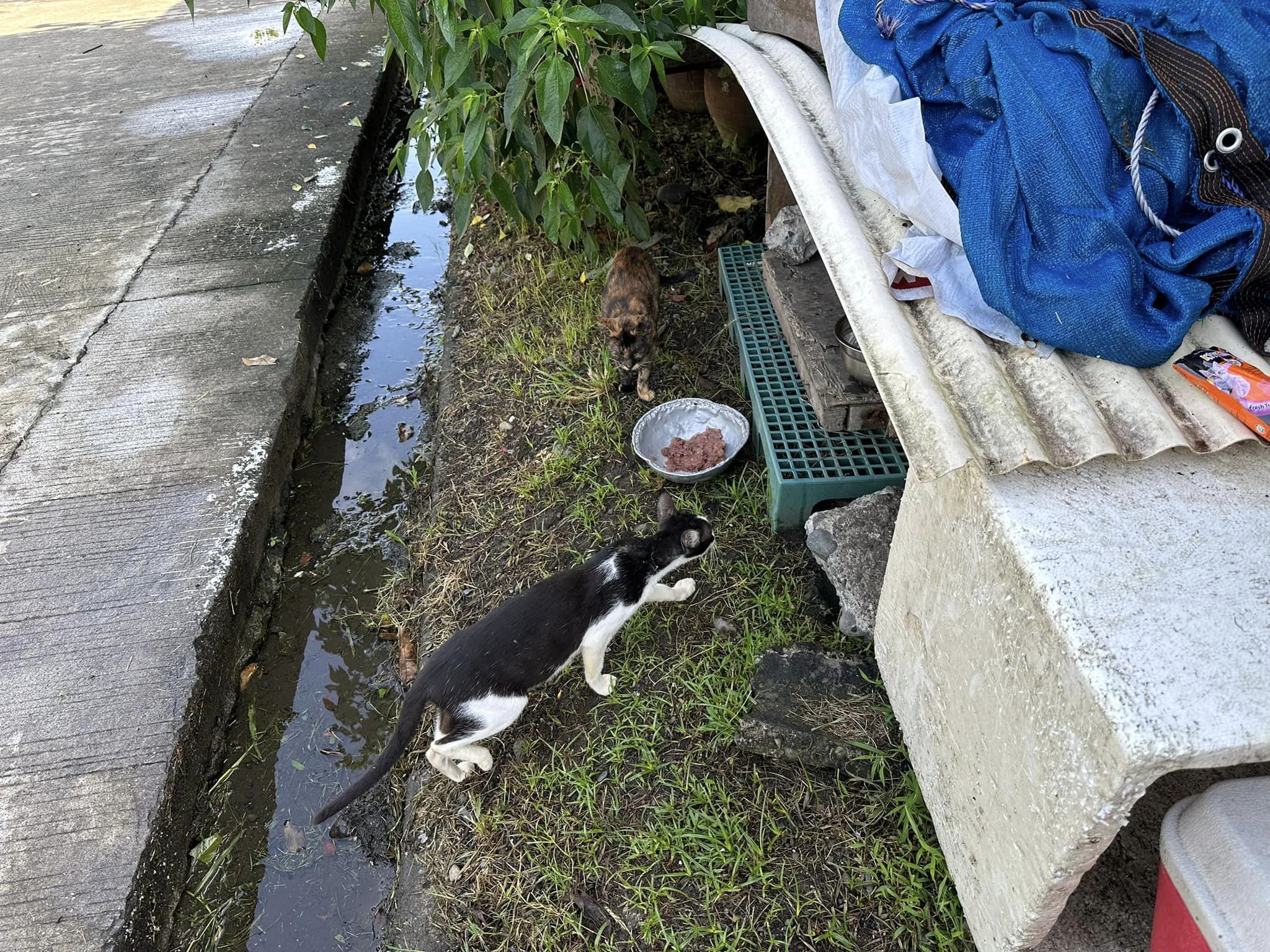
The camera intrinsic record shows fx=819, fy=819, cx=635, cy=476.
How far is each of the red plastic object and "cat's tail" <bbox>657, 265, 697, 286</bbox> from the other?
353 cm

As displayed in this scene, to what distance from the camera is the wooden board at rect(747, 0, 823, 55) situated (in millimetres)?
3137

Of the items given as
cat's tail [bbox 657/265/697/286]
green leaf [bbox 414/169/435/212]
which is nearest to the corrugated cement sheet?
cat's tail [bbox 657/265/697/286]

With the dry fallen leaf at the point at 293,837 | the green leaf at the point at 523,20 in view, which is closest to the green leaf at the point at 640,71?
the green leaf at the point at 523,20

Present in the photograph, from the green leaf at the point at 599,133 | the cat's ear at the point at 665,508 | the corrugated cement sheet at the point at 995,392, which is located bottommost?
the cat's ear at the point at 665,508

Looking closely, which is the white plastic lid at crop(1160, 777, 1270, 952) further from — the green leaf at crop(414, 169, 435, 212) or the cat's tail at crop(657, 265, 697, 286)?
the green leaf at crop(414, 169, 435, 212)

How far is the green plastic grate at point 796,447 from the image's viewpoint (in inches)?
112

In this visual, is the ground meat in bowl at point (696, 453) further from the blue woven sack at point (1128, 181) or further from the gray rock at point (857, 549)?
the blue woven sack at point (1128, 181)

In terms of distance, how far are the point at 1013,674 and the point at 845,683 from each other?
965mm

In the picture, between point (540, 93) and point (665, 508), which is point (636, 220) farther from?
point (665, 508)

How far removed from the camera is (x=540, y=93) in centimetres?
321

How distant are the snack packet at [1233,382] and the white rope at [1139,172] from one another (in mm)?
273

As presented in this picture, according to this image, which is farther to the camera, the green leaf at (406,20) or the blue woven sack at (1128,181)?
the green leaf at (406,20)

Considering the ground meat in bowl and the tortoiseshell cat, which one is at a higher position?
the tortoiseshell cat

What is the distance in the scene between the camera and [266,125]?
631 centimetres
